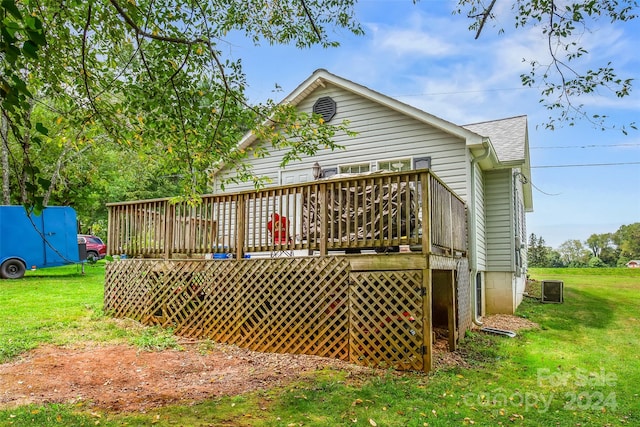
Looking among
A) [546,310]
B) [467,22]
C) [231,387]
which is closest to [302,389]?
[231,387]

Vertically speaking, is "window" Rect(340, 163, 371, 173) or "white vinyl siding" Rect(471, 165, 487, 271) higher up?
"window" Rect(340, 163, 371, 173)

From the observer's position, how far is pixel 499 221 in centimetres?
1009

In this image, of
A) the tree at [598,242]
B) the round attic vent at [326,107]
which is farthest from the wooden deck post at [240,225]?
the tree at [598,242]

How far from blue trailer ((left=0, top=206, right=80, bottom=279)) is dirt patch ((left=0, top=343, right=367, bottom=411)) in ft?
27.4

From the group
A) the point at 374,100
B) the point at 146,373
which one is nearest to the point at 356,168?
the point at 374,100

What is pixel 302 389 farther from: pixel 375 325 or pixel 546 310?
pixel 546 310

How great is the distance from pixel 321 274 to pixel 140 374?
101 inches

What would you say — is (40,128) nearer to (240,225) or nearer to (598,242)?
(240,225)

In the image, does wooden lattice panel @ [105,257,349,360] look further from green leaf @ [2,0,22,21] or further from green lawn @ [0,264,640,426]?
green leaf @ [2,0,22,21]

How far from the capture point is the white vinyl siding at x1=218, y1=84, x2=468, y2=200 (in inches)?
336

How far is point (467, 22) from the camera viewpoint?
5.48 metres

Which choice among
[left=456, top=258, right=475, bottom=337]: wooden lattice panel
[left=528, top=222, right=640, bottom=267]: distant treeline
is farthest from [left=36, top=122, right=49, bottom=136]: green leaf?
[left=528, top=222, right=640, bottom=267]: distant treeline

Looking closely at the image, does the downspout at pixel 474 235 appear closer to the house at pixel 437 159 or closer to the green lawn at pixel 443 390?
the house at pixel 437 159

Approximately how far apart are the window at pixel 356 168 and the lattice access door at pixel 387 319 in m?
4.28
